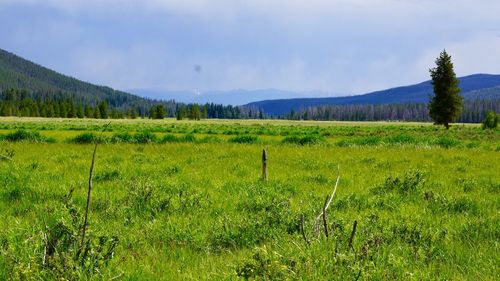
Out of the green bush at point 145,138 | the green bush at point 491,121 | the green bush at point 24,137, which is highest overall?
the green bush at point 24,137

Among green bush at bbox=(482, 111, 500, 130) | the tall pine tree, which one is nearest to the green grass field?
the tall pine tree

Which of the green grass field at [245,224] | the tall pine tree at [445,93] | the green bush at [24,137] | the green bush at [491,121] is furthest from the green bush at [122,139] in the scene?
the green bush at [491,121]

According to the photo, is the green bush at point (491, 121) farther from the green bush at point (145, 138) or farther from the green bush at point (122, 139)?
the green bush at point (122, 139)

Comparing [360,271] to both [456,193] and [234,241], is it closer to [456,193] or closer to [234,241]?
[234,241]

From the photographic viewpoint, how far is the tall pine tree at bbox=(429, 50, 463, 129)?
206 feet

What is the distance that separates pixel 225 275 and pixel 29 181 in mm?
8590

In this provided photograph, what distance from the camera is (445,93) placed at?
208 ft

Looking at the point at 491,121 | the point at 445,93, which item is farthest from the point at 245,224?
the point at 491,121

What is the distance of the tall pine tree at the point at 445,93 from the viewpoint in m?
62.9

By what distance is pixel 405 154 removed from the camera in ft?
67.9

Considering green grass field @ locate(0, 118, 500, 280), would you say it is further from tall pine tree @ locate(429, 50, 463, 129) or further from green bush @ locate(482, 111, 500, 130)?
green bush @ locate(482, 111, 500, 130)

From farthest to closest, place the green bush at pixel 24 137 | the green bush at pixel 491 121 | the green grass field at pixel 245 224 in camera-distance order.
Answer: the green bush at pixel 491 121
the green bush at pixel 24 137
the green grass field at pixel 245 224

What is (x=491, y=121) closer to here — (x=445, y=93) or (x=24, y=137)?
(x=445, y=93)

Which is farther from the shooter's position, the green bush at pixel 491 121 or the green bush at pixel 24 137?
the green bush at pixel 491 121
